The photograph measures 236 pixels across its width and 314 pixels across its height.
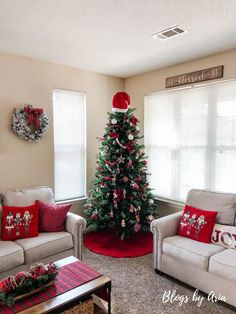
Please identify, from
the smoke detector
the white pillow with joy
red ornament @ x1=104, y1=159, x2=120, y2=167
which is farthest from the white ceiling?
the white pillow with joy

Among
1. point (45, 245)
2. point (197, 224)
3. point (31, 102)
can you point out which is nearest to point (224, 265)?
point (197, 224)

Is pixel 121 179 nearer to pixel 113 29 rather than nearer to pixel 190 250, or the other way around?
pixel 190 250

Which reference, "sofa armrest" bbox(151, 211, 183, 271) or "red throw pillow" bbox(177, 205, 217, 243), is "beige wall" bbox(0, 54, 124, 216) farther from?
"red throw pillow" bbox(177, 205, 217, 243)

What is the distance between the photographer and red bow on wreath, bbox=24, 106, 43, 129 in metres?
3.41

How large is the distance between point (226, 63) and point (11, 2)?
2549 millimetres

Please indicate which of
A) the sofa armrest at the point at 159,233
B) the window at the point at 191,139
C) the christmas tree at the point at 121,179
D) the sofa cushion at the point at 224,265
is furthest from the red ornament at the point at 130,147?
the sofa cushion at the point at 224,265

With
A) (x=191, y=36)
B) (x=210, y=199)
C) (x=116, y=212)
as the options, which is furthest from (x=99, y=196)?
(x=191, y=36)

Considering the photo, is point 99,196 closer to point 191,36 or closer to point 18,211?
point 18,211

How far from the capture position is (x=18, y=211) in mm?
2947

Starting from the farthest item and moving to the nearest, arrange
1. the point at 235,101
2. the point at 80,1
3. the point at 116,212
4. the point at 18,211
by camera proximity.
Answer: the point at 116,212 < the point at 235,101 < the point at 18,211 < the point at 80,1

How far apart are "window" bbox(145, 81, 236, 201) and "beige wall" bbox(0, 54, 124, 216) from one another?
1079 millimetres

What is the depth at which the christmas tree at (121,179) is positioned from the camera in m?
3.59

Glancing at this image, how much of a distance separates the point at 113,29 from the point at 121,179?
1.93 metres

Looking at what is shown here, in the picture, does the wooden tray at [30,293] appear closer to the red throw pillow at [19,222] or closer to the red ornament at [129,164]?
the red throw pillow at [19,222]
